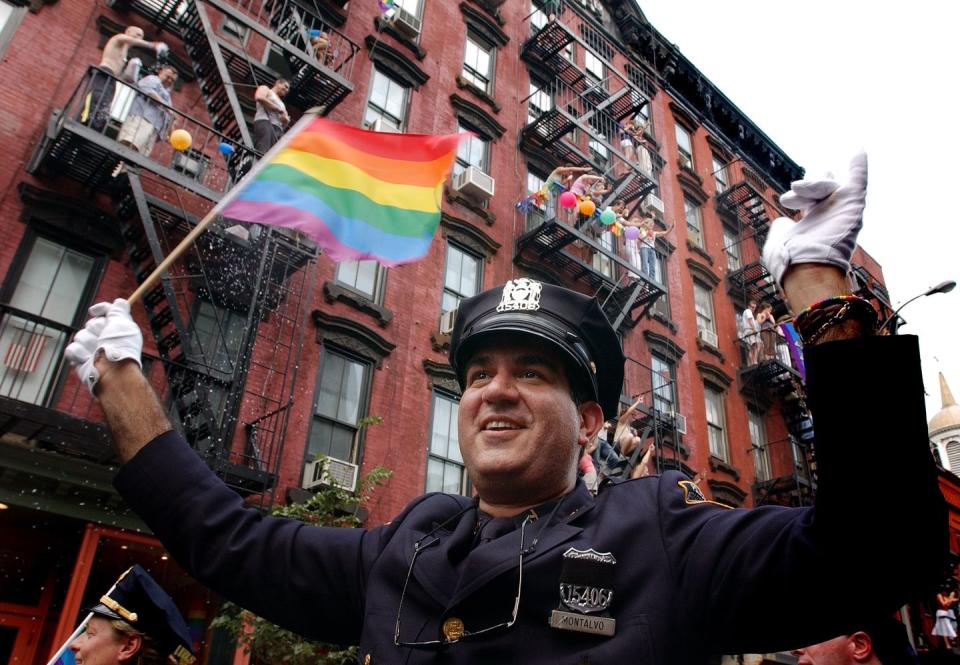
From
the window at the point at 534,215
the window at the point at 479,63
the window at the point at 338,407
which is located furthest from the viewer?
the window at the point at 479,63

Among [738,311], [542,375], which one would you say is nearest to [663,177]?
[738,311]

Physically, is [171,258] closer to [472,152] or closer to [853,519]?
[853,519]

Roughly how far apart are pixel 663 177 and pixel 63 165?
18.5 meters

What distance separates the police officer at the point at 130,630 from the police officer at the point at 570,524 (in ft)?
8.41

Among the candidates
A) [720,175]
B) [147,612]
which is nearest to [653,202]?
[720,175]

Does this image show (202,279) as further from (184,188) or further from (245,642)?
(245,642)

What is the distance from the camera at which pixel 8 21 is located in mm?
10398

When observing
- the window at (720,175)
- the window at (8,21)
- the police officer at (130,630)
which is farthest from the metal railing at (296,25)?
the window at (720,175)

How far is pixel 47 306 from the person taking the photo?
31.4 feet

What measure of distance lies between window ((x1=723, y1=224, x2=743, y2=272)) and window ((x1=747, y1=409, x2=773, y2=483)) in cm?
542

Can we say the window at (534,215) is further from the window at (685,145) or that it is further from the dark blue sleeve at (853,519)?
the dark blue sleeve at (853,519)

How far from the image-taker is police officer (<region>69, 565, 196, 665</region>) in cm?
426

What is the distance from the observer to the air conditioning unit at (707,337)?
21438 millimetres

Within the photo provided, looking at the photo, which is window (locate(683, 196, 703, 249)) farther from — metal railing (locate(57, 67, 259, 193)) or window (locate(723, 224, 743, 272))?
metal railing (locate(57, 67, 259, 193))
